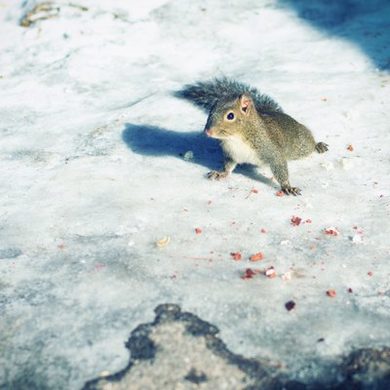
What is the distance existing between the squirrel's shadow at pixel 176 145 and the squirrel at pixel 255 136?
1.13 ft

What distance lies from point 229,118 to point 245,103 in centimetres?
21

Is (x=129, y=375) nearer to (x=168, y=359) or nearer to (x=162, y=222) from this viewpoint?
(x=168, y=359)

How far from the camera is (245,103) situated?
4.69 m

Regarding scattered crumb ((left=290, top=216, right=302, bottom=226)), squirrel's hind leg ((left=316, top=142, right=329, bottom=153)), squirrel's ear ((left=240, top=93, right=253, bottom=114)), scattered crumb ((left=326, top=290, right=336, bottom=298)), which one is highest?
squirrel's ear ((left=240, top=93, right=253, bottom=114))

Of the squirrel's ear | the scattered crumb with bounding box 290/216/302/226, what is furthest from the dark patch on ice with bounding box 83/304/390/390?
the squirrel's ear

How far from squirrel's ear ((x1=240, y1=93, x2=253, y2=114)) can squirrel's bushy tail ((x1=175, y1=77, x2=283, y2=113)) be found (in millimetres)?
1008

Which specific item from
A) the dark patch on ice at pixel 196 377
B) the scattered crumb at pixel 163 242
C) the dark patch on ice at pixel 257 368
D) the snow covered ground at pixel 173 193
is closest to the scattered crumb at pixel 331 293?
the snow covered ground at pixel 173 193

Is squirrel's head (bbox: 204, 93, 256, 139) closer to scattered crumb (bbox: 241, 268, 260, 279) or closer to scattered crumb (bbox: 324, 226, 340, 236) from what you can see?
scattered crumb (bbox: 324, 226, 340, 236)

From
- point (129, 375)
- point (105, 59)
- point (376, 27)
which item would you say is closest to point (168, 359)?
point (129, 375)

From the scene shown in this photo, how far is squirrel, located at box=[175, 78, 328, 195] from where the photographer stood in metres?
4.66

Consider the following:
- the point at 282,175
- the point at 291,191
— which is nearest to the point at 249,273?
the point at 291,191

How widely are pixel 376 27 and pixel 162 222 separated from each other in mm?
5895

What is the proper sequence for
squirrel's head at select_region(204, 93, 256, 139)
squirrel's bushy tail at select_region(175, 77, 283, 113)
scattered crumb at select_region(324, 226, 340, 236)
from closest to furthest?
1. scattered crumb at select_region(324, 226, 340, 236)
2. squirrel's head at select_region(204, 93, 256, 139)
3. squirrel's bushy tail at select_region(175, 77, 283, 113)

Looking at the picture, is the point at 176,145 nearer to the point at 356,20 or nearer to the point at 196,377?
the point at 196,377
